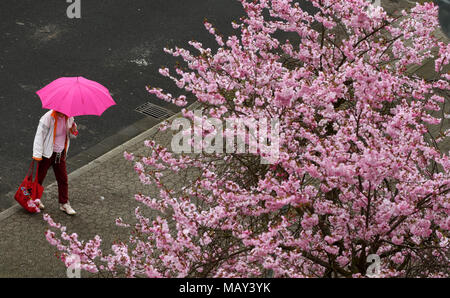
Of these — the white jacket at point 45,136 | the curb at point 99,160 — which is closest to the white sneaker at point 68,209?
the curb at point 99,160

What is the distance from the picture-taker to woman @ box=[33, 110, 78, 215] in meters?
7.75

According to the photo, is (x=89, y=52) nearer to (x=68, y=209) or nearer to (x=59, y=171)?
(x=59, y=171)

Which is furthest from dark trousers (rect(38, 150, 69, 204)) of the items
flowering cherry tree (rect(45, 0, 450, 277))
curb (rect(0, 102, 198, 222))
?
flowering cherry tree (rect(45, 0, 450, 277))

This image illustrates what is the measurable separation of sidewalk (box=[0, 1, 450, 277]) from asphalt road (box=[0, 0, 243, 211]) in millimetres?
520

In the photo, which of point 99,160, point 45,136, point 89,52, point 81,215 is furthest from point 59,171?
point 89,52

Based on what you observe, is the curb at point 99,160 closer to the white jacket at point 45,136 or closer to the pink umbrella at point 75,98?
the white jacket at point 45,136

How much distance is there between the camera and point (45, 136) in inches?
308

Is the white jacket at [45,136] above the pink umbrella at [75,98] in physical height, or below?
below

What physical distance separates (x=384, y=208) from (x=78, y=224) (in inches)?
167

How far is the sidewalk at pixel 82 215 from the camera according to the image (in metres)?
7.30

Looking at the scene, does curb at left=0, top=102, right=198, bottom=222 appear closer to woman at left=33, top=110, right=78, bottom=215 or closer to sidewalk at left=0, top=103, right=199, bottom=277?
sidewalk at left=0, top=103, right=199, bottom=277

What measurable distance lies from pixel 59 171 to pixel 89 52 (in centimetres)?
459

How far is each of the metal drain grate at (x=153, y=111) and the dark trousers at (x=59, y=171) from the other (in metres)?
3.05

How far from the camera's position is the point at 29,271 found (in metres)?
7.16
